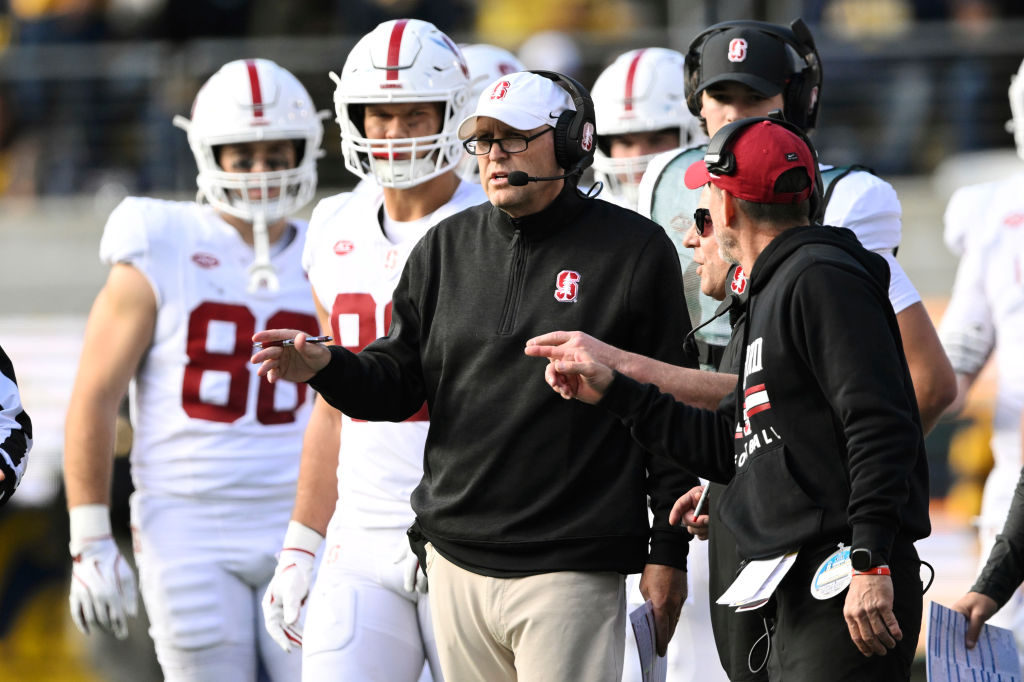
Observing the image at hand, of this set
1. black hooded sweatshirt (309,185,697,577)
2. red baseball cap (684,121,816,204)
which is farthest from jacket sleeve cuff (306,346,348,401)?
red baseball cap (684,121,816,204)

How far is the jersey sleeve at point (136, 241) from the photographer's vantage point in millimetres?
5012

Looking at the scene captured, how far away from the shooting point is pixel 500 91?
3555 millimetres

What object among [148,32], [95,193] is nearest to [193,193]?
[95,193]

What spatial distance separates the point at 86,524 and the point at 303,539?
90 centimetres

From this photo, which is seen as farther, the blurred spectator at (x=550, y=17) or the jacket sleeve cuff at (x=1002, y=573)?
the blurred spectator at (x=550, y=17)

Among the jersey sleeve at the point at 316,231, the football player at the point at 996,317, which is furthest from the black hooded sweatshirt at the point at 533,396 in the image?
the football player at the point at 996,317

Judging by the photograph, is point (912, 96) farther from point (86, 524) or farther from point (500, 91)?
point (500, 91)

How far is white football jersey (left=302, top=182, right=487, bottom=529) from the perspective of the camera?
4.05m

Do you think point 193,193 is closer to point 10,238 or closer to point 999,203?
point 10,238

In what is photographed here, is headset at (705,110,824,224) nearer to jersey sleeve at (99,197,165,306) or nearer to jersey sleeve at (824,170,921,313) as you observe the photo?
jersey sleeve at (824,170,921,313)

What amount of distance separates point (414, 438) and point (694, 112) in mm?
1075

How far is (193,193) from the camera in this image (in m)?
9.52

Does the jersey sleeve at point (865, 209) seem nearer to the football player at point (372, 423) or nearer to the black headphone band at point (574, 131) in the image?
the black headphone band at point (574, 131)

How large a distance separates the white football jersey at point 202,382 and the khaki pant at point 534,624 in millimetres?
1648
